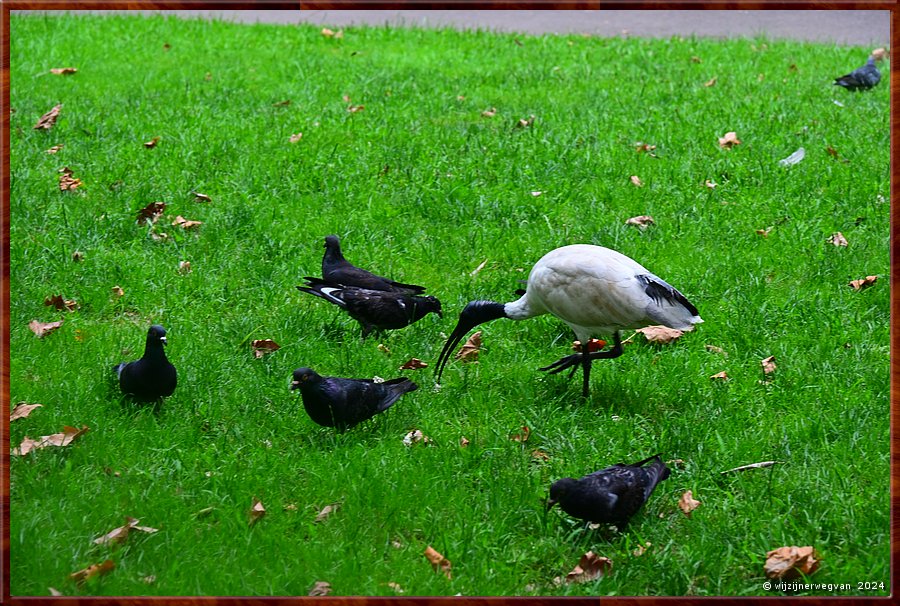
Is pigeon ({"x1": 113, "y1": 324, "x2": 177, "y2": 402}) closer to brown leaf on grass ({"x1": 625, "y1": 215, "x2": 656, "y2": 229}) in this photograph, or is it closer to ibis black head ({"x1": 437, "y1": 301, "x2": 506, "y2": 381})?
ibis black head ({"x1": 437, "y1": 301, "x2": 506, "y2": 381})

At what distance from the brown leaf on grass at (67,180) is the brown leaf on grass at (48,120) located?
0.92 m

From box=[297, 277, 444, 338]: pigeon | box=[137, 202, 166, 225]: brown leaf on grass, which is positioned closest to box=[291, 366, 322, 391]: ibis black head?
box=[297, 277, 444, 338]: pigeon

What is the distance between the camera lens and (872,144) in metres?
Result: 8.37

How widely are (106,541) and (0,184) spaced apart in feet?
4.50

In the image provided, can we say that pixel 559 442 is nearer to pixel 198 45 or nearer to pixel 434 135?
pixel 434 135

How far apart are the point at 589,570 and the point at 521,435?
1063 millimetres

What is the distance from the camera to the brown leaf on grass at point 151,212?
281 inches

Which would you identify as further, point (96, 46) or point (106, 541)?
point (96, 46)

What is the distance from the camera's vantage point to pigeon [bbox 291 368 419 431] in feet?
15.5

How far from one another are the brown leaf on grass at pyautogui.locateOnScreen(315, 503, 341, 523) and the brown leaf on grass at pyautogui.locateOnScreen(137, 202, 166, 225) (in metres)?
3.51

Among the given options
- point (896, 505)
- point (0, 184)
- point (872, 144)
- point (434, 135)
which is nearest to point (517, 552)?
point (896, 505)

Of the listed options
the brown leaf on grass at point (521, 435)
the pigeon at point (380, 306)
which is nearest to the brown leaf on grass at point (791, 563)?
the brown leaf on grass at point (521, 435)

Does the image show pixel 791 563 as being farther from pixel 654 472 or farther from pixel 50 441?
pixel 50 441

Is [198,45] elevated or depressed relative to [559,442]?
elevated
